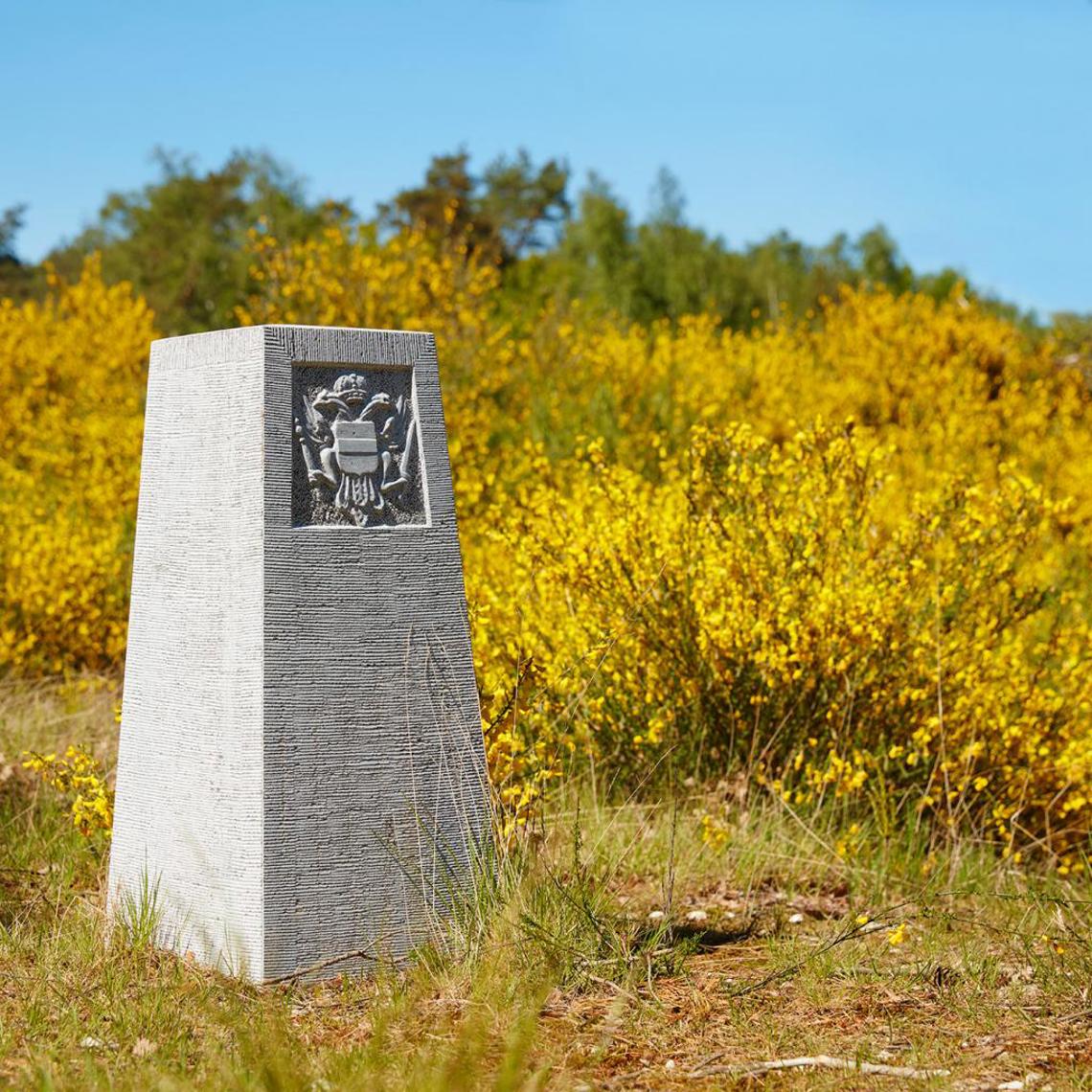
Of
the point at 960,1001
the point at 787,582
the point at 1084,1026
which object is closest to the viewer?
the point at 1084,1026

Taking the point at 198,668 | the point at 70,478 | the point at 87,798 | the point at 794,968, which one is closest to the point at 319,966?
the point at 198,668

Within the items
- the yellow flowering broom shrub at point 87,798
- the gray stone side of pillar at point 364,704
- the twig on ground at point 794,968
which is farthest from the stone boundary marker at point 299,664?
the twig on ground at point 794,968

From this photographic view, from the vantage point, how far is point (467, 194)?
26812mm

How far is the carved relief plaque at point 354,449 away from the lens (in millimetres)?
2984

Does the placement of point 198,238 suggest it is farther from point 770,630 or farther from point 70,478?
point 770,630

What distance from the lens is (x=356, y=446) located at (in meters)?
3.03

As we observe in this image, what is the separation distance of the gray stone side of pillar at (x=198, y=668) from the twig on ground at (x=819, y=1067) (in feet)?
3.35

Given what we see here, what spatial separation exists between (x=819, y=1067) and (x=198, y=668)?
1.60 metres

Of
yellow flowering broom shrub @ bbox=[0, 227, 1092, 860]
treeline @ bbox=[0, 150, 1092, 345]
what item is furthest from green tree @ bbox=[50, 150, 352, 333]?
yellow flowering broom shrub @ bbox=[0, 227, 1092, 860]

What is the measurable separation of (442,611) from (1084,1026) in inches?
64.8

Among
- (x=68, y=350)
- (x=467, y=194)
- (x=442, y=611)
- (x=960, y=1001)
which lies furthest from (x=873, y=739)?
(x=467, y=194)

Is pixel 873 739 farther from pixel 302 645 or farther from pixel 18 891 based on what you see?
pixel 18 891

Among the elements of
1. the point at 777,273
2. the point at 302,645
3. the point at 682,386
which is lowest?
the point at 302,645

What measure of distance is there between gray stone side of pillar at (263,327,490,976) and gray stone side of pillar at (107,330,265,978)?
5 centimetres
